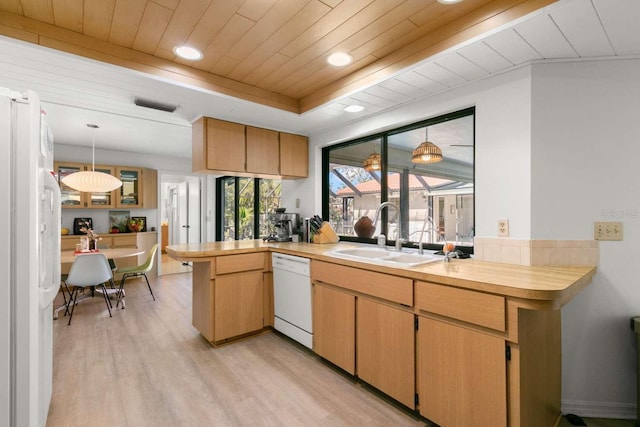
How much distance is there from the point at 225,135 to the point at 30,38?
1.53m

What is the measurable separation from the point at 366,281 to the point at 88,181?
158 inches

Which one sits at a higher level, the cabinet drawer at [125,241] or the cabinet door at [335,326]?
the cabinet drawer at [125,241]

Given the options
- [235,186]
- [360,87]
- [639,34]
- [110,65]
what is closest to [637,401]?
[639,34]

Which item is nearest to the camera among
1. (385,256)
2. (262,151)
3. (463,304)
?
(463,304)

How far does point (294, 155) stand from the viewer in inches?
142

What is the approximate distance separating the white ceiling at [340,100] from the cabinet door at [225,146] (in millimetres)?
105

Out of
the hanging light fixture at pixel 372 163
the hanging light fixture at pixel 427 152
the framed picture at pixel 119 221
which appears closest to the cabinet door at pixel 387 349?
the hanging light fixture at pixel 427 152

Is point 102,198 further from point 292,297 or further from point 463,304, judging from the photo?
point 463,304

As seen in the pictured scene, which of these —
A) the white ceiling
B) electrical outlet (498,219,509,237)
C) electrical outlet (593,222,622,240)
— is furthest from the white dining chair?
electrical outlet (593,222,622,240)

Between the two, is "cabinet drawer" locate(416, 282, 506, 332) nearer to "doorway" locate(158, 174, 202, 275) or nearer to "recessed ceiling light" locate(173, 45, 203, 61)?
"recessed ceiling light" locate(173, 45, 203, 61)

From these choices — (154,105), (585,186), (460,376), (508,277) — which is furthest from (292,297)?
(585,186)

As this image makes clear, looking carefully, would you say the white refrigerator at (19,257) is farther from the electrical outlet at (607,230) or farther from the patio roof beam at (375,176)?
the electrical outlet at (607,230)

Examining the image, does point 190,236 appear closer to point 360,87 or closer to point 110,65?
point 110,65

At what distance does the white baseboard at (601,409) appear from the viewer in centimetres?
181
